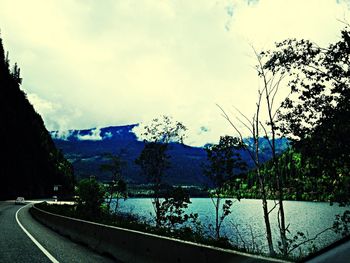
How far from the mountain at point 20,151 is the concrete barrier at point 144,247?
72479mm

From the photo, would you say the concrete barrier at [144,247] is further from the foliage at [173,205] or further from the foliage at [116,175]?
the foliage at [116,175]

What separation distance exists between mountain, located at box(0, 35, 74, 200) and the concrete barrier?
72479 millimetres

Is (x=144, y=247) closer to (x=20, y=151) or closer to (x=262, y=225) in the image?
(x=262, y=225)

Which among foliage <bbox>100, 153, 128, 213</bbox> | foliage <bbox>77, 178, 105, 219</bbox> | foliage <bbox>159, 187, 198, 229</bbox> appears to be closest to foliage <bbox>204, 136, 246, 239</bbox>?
foliage <bbox>100, 153, 128, 213</bbox>

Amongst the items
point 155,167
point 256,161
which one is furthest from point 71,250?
point 155,167

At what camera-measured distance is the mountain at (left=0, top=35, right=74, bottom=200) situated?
79.1 meters

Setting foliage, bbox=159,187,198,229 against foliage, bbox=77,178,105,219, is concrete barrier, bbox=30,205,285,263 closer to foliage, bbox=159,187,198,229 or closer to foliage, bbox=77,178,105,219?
foliage, bbox=159,187,198,229

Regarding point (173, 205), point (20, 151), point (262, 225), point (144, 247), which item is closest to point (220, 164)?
point (173, 205)

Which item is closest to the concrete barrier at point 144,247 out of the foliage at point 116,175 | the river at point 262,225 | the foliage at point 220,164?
the river at point 262,225

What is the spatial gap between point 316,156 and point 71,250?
8169 millimetres

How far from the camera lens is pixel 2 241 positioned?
1255cm

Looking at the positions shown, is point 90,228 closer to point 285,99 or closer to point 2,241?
point 2,241

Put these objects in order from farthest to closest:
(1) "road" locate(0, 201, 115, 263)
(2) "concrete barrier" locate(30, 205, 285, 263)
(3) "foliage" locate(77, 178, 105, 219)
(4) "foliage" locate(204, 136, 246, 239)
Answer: (4) "foliage" locate(204, 136, 246, 239) → (3) "foliage" locate(77, 178, 105, 219) → (1) "road" locate(0, 201, 115, 263) → (2) "concrete barrier" locate(30, 205, 285, 263)

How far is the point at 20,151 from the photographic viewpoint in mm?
85500
